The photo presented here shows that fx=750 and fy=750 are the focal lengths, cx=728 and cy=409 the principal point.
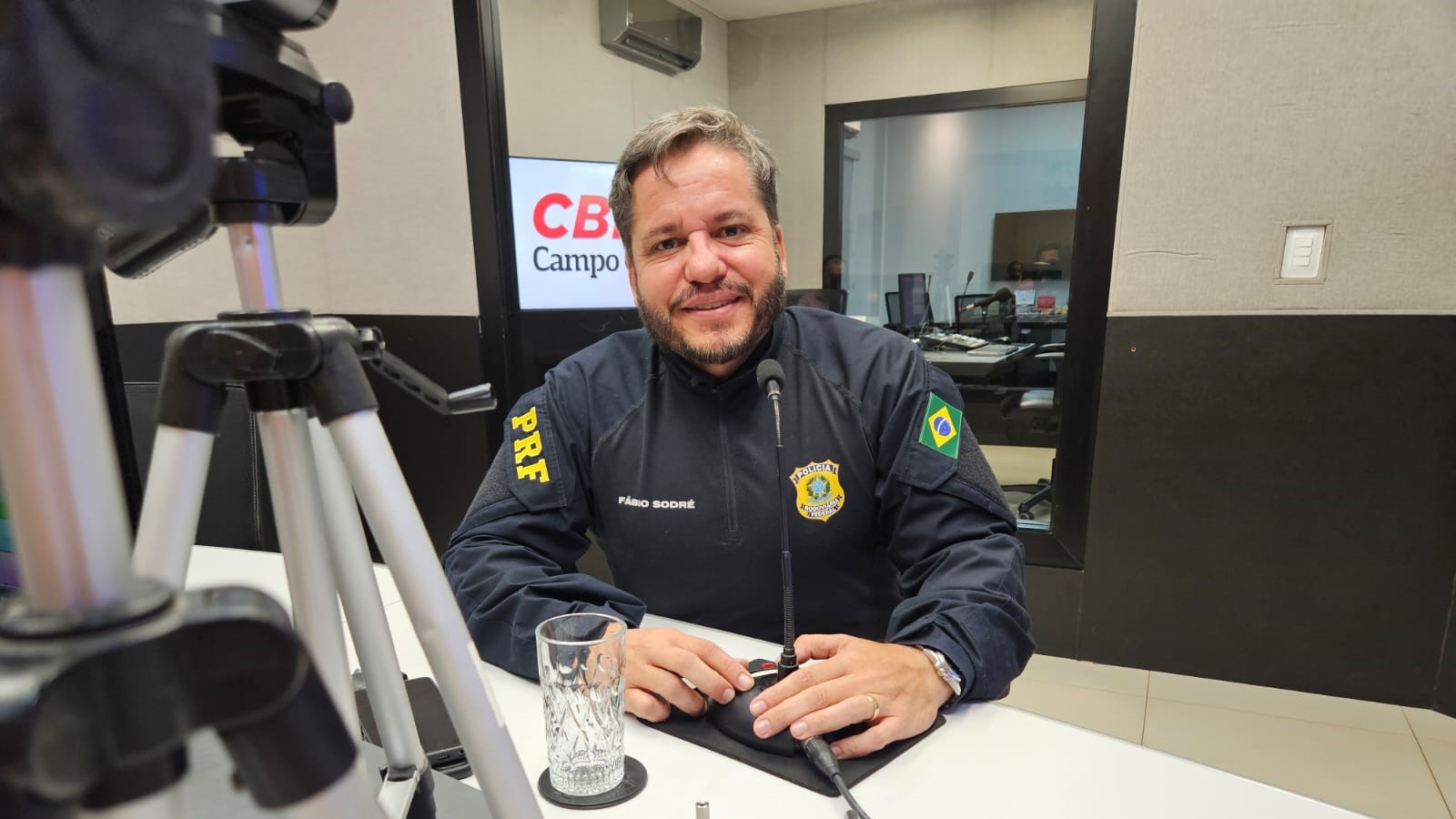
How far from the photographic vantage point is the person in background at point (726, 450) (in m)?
1.20

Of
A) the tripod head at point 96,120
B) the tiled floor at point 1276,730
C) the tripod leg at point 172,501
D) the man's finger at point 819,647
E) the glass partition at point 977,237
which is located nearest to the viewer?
the tripod head at point 96,120

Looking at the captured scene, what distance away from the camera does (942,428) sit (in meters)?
1.23

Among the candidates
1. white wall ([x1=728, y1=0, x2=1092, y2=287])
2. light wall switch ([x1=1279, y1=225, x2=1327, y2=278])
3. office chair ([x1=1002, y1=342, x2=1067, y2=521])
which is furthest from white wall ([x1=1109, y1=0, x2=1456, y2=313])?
white wall ([x1=728, y1=0, x2=1092, y2=287])

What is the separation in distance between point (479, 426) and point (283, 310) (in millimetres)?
2604

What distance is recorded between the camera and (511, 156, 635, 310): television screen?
2957 mm

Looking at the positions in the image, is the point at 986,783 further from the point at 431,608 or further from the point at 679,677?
the point at 431,608

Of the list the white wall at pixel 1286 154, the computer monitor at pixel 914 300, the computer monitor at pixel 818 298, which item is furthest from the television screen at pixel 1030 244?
the white wall at pixel 1286 154

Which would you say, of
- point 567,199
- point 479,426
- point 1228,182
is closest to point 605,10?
point 567,199

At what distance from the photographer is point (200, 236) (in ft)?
1.56

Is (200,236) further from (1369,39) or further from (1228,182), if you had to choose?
(1369,39)

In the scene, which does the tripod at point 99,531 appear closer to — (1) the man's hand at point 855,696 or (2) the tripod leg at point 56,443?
(2) the tripod leg at point 56,443

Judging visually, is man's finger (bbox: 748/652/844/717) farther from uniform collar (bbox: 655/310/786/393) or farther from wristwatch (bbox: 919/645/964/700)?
uniform collar (bbox: 655/310/786/393)

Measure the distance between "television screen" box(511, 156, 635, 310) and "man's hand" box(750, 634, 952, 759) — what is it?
2.41 m

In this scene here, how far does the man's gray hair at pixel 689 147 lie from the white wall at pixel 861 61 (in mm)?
2763
